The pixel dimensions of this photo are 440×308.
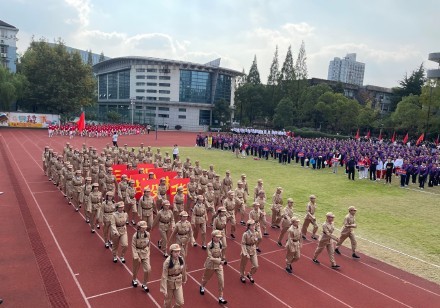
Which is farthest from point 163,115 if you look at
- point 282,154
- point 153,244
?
point 153,244

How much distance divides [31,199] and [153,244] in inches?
293

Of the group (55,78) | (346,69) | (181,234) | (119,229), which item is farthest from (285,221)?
(346,69)

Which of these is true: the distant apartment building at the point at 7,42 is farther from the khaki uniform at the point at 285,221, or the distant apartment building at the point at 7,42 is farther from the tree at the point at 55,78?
the khaki uniform at the point at 285,221

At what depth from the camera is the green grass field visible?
10805mm

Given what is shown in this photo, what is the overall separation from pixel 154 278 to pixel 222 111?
→ 2705 inches

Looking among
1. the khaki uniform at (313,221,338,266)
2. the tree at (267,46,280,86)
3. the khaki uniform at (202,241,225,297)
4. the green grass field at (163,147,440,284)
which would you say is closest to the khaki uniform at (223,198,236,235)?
the khaki uniform at (313,221,338,266)

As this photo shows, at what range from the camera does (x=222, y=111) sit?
76000 millimetres

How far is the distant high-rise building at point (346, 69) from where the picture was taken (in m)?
180

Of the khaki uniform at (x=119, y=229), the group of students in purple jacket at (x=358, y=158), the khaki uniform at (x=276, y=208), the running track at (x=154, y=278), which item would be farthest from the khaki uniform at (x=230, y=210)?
the group of students in purple jacket at (x=358, y=158)

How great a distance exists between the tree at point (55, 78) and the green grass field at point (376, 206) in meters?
34.0

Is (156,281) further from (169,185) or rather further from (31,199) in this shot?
(31,199)

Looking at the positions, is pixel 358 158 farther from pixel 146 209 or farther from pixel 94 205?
pixel 94 205

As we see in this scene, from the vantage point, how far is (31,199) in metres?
14.8

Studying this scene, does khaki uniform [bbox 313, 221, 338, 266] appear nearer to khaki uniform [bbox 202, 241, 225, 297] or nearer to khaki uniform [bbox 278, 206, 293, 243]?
khaki uniform [bbox 278, 206, 293, 243]
